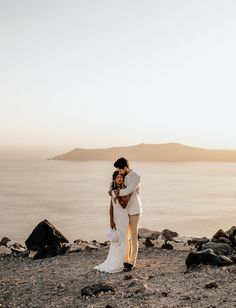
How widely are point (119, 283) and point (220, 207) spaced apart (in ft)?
152

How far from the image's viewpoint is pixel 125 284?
10.9 m

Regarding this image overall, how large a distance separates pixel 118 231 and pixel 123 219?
1.09 feet

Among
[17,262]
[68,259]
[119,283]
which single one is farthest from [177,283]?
[17,262]

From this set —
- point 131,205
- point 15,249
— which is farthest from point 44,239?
point 131,205

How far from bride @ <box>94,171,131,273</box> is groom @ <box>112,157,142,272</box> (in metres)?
0.11

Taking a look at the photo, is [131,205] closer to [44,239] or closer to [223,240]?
[223,240]

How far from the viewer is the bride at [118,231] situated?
12.4 metres

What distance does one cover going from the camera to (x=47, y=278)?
40.7 feet

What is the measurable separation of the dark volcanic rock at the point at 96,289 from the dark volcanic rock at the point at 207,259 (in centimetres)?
272

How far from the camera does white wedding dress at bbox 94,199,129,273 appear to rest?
1240 centimetres

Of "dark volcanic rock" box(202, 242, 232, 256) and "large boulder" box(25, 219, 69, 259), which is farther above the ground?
"dark volcanic rock" box(202, 242, 232, 256)

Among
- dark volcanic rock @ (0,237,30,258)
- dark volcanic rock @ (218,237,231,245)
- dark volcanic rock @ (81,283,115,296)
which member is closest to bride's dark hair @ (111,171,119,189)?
dark volcanic rock @ (81,283,115,296)

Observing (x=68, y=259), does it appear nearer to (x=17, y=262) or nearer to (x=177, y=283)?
(x=17, y=262)

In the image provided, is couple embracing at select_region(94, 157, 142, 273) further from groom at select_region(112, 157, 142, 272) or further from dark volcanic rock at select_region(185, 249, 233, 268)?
dark volcanic rock at select_region(185, 249, 233, 268)
